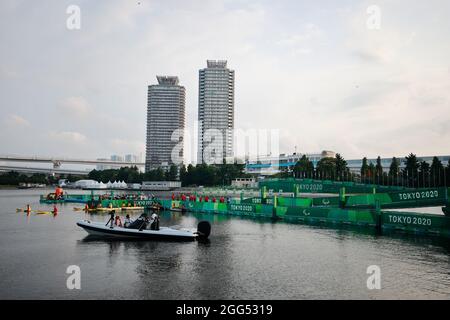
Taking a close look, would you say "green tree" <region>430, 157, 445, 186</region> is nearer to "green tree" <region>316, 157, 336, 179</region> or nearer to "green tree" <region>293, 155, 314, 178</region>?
"green tree" <region>316, 157, 336, 179</region>

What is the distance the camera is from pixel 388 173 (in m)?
127

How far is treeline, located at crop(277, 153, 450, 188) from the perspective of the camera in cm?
9781

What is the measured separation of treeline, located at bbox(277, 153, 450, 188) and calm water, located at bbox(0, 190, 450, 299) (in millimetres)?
69155

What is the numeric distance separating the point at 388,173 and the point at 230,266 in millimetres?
118779

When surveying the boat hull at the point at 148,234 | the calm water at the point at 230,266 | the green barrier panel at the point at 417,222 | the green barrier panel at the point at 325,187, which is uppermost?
the green barrier panel at the point at 325,187

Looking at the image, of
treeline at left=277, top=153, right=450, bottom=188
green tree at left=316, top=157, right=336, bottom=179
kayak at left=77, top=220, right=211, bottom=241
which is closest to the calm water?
kayak at left=77, top=220, right=211, bottom=241

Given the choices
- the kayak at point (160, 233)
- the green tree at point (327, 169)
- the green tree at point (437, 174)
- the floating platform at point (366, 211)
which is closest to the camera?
the kayak at point (160, 233)

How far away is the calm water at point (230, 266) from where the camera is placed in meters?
18.1

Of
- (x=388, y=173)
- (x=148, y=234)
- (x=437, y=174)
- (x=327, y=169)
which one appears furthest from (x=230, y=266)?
(x=388, y=173)

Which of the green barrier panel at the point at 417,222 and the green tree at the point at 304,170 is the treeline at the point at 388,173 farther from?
the green barrier panel at the point at 417,222

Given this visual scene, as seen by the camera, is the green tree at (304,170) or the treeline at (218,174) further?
the treeline at (218,174)

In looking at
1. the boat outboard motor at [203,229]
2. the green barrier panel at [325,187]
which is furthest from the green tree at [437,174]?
the boat outboard motor at [203,229]

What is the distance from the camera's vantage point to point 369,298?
57.3 ft

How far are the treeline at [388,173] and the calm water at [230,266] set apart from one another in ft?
227
